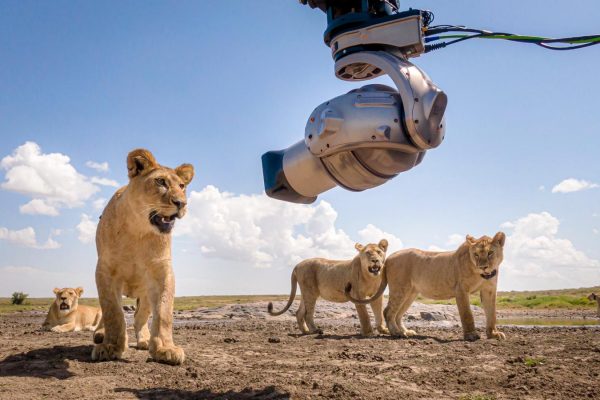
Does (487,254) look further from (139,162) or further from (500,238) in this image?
(139,162)

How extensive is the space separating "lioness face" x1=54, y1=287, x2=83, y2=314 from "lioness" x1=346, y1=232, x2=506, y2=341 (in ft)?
24.9

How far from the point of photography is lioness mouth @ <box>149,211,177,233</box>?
5.57 meters

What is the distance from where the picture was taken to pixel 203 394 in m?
4.57

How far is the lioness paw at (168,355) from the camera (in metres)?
5.80

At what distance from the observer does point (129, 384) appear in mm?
4848

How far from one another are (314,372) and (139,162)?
2.87m

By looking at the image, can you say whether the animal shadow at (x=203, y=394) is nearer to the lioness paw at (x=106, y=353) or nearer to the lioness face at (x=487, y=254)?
the lioness paw at (x=106, y=353)

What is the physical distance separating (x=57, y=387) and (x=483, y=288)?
8049 millimetres

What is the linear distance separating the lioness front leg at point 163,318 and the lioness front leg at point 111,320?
0.39 meters

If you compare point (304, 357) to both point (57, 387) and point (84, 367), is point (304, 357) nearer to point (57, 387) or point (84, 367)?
point (84, 367)

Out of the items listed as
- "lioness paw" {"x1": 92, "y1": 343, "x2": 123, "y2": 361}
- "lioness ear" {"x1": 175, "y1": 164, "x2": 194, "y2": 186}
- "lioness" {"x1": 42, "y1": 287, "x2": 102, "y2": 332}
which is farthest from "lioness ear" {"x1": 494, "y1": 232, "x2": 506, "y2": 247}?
"lioness" {"x1": 42, "y1": 287, "x2": 102, "y2": 332}

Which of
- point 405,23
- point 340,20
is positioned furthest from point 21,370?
point 405,23

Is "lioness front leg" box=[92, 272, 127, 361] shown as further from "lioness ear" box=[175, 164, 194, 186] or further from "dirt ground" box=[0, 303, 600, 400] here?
"lioness ear" box=[175, 164, 194, 186]

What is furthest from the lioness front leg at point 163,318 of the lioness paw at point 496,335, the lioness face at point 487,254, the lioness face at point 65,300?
the lioness face at point 65,300
